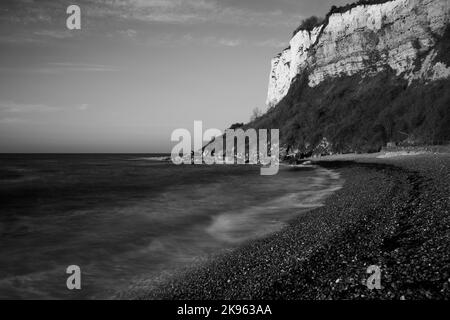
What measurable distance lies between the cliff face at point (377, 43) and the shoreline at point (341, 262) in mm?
60511

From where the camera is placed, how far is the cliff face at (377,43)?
68875mm

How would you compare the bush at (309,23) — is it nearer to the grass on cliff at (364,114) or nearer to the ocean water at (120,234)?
the grass on cliff at (364,114)

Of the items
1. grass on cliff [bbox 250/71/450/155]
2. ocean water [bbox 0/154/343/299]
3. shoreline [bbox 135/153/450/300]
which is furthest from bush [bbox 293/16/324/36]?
shoreline [bbox 135/153/450/300]

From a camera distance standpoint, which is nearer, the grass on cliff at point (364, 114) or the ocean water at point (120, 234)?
the ocean water at point (120, 234)

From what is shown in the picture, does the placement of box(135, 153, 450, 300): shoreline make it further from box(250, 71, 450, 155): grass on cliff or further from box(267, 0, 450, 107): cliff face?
box(267, 0, 450, 107): cliff face

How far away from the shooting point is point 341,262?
9672 mm

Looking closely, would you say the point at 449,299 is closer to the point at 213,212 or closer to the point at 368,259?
the point at 368,259

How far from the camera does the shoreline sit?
7.91 m

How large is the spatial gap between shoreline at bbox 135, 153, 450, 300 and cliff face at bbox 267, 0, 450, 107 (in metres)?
60.5

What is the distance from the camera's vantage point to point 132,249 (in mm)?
15891

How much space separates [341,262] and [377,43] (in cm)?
8841

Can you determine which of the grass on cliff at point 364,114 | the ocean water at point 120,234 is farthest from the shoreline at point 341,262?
the grass on cliff at point 364,114
